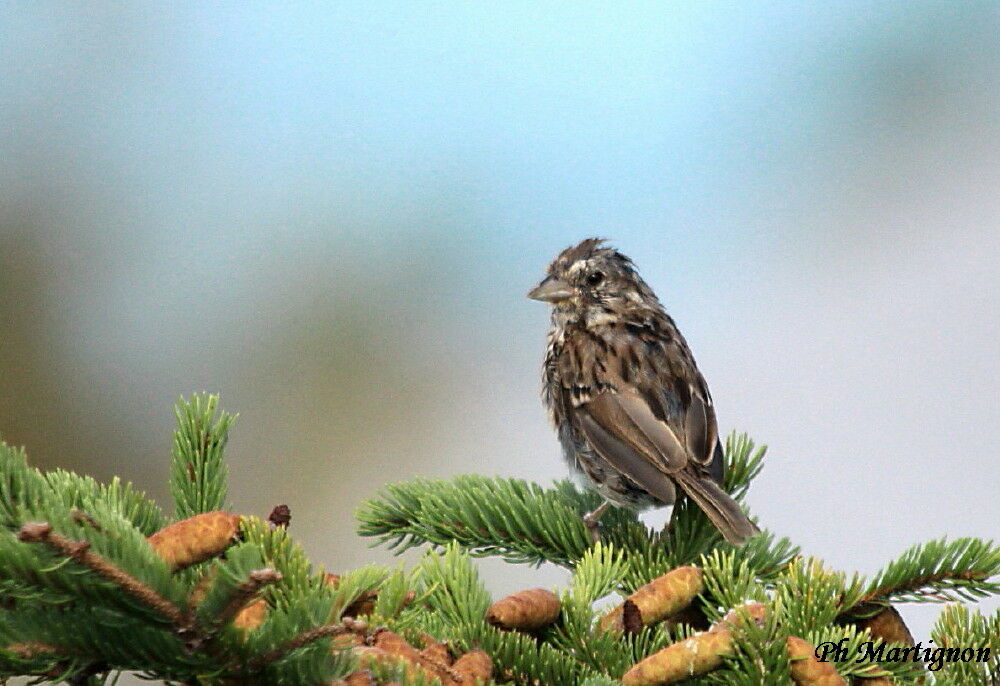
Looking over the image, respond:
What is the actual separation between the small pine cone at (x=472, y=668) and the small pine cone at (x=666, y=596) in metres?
0.39

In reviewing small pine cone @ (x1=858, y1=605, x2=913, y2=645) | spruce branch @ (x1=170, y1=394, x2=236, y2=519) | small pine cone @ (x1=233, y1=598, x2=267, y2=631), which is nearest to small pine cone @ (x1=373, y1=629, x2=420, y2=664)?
small pine cone @ (x1=233, y1=598, x2=267, y2=631)

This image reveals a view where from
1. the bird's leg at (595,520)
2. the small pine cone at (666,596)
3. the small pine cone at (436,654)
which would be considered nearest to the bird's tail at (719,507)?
the bird's leg at (595,520)

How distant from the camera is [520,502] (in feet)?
9.82

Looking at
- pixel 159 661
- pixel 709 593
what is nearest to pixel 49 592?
pixel 159 661

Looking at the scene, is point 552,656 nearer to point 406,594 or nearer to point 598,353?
point 406,594

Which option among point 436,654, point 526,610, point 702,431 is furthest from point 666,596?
point 702,431

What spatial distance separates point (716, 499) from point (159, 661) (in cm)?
213

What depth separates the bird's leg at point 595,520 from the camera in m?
3.01

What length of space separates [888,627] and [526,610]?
768mm

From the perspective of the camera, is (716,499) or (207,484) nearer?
(207,484)

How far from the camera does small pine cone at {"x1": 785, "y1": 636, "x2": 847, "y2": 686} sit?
170 centimetres

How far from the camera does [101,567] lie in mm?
1305

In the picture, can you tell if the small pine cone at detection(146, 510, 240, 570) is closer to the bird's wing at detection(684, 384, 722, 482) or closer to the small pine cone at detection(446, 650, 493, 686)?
the small pine cone at detection(446, 650, 493, 686)

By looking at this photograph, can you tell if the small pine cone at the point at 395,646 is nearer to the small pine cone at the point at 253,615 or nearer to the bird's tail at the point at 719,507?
the small pine cone at the point at 253,615
